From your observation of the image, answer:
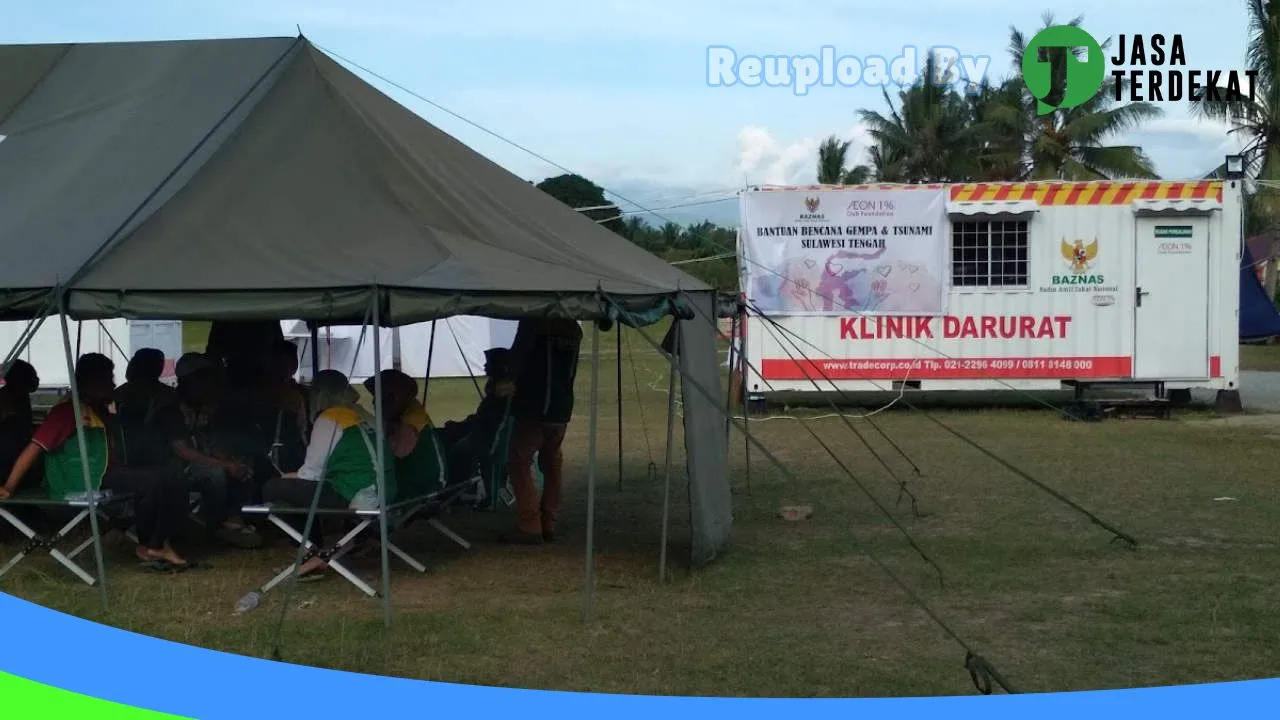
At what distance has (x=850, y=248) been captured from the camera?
16234 mm

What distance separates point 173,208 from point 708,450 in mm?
3261

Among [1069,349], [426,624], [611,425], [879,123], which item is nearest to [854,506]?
[426,624]

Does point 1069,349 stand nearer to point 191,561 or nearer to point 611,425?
point 611,425

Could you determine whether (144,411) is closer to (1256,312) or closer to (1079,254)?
(1079,254)

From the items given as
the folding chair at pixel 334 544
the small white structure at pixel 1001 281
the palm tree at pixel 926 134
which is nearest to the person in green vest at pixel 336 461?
the folding chair at pixel 334 544

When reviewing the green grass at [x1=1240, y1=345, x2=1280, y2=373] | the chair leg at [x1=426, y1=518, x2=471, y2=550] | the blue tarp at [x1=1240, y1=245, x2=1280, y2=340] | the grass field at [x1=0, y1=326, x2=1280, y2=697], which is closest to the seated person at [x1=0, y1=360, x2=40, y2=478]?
the grass field at [x1=0, y1=326, x2=1280, y2=697]

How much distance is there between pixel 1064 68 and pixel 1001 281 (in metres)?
29.9

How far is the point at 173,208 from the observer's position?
23.4 ft

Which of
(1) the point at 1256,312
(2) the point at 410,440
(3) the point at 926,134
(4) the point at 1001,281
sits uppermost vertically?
(3) the point at 926,134

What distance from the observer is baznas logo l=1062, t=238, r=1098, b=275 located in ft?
52.1

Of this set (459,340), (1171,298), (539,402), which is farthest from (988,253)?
(459,340)

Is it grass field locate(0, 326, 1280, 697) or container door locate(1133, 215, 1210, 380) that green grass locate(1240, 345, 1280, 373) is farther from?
grass field locate(0, 326, 1280, 697)

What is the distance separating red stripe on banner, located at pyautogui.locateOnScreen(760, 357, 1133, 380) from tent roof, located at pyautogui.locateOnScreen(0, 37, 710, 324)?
7407mm

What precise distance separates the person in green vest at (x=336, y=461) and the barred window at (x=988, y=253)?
35.1 feet
